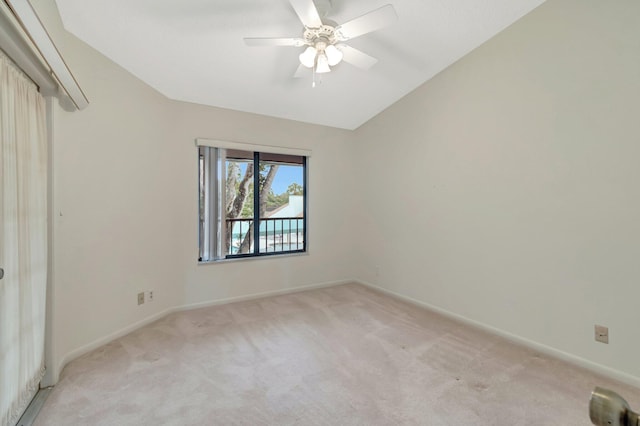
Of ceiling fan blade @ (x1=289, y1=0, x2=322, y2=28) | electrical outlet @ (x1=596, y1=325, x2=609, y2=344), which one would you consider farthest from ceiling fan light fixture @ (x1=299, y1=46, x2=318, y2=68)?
electrical outlet @ (x1=596, y1=325, x2=609, y2=344)

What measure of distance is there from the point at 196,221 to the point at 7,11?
234cm

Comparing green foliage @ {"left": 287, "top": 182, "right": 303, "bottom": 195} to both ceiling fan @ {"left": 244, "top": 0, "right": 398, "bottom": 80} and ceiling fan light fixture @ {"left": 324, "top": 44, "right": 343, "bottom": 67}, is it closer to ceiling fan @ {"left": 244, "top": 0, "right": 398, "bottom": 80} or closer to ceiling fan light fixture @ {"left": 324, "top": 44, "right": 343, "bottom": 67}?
ceiling fan @ {"left": 244, "top": 0, "right": 398, "bottom": 80}

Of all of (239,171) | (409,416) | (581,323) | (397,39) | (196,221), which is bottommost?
(409,416)

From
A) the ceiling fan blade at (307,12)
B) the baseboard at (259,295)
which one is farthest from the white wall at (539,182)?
the ceiling fan blade at (307,12)

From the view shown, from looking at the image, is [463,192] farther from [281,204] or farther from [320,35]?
[281,204]

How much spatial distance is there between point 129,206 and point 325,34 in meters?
2.33

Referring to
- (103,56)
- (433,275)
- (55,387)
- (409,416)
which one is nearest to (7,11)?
(103,56)

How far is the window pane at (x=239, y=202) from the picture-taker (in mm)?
3842

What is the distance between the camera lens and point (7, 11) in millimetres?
1223

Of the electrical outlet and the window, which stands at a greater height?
the window

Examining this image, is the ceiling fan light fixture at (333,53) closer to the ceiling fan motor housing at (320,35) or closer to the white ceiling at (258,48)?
the ceiling fan motor housing at (320,35)

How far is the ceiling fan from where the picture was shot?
180 cm

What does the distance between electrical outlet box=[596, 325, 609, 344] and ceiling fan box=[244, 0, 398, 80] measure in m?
2.65

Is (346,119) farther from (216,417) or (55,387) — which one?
(55,387)
